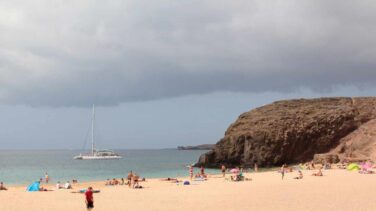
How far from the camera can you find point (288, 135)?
2982 inches

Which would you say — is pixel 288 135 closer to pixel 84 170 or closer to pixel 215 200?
pixel 84 170

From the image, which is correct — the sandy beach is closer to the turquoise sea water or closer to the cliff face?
the turquoise sea water

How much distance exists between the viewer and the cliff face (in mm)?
75250

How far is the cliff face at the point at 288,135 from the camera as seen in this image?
7525 cm

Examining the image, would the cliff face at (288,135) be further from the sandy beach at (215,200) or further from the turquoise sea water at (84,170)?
the sandy beach at (215,200)

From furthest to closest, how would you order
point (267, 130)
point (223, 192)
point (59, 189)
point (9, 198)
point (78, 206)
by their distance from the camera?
point (267, 130) < point (59, 189) < point (223, 192) < point (9, 198) < point (78, 206)

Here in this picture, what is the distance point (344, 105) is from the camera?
279ft

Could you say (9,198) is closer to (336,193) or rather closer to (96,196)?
(96,196)

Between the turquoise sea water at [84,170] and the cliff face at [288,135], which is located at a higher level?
the cliff face at [288,135]

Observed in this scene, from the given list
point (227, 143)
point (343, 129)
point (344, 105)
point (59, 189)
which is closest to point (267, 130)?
point (227, 143)

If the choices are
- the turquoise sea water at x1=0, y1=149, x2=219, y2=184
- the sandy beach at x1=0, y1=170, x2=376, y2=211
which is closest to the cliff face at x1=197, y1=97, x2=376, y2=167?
the turquoise sea water at x1=0, y1=149, x2=219, y2=184

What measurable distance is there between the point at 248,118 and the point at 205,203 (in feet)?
209

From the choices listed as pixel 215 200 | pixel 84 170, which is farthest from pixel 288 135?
pixel 215 200

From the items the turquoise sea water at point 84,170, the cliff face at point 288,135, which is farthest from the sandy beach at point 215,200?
the cliff face at point 288,135
